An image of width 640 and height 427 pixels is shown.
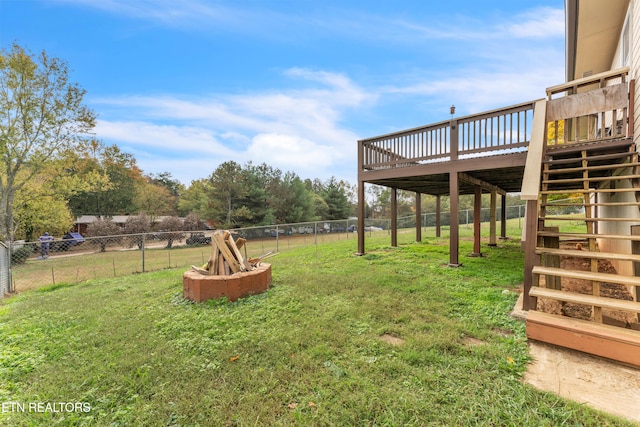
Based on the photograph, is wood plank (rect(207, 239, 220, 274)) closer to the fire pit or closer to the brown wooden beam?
the fire pit

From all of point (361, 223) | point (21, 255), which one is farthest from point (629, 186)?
point (21, 255)

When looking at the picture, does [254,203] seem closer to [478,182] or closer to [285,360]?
[478,182]

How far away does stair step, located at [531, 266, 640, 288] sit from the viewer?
2521mm

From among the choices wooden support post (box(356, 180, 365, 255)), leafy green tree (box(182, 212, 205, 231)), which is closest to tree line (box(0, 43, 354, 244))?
leafy green tree (box(182, 212, 205, 231))

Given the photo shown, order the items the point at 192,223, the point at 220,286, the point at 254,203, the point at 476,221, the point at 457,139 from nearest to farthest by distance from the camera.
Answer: the point at 220,286 < the point at 457,139 < the point at 476,221 < the point at 192,223 < the point at 254,203

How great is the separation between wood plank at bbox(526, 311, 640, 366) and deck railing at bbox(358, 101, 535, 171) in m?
Answer: 3.85

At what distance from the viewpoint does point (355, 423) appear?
1.65 meters

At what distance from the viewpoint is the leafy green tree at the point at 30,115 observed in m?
9.28

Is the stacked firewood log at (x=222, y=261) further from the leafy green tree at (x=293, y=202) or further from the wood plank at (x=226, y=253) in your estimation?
the leafy green tree at (x=293, y=202)

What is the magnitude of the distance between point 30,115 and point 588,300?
1569 centimetres

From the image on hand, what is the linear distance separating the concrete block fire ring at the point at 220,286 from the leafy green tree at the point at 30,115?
407 inches

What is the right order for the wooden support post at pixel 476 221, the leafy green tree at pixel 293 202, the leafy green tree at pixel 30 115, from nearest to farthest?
the wooden support post at pixel 476 221, the leafy green tree at pixel 30 115, the leafy green tree at pixel 293 202

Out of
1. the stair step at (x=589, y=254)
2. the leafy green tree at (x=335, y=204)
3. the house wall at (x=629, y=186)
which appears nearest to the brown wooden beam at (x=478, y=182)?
the house wall at (x=629, y=186)

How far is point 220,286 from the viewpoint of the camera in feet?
13.2
